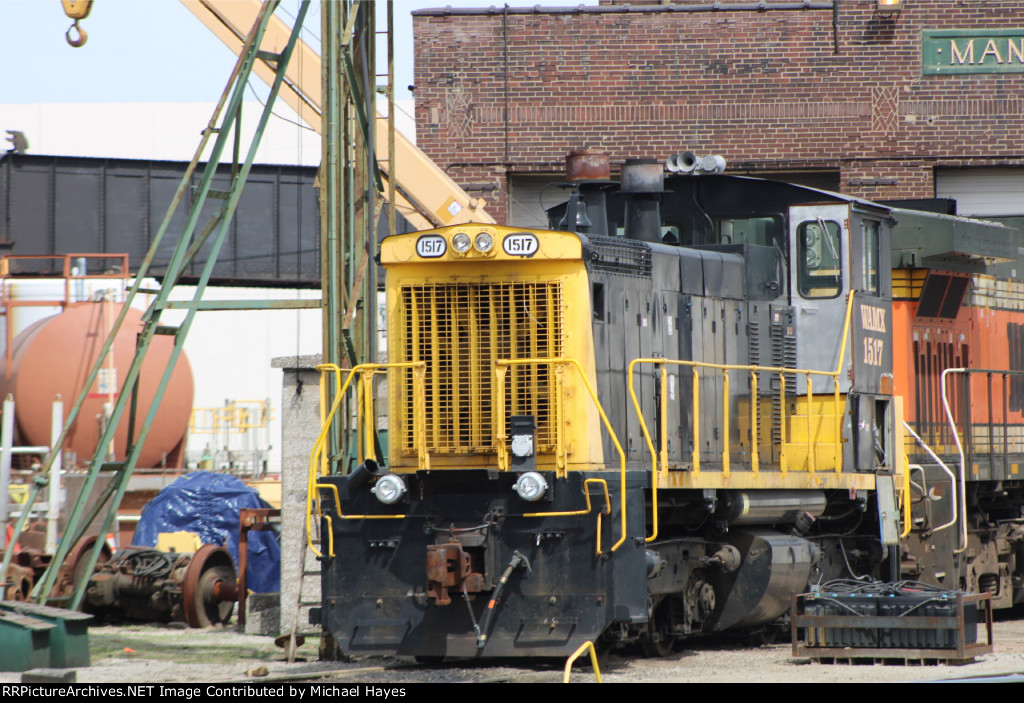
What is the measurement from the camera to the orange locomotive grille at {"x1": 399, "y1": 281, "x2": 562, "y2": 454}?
27.0 feet

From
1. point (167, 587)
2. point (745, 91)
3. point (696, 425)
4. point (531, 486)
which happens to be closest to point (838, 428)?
point (696, 425)

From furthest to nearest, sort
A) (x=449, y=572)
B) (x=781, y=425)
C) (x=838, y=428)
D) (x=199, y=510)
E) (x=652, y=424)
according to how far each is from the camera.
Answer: (x=199, y=510) < (x=781, y=425) < (x=838, y=428) < (x=652, y=424) < (x=449, y=572)

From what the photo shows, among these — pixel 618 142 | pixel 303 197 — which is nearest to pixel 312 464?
pixel 618 142

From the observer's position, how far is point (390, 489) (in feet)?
26.3

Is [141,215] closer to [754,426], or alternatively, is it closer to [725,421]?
[725,421]

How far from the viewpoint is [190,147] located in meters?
36.1

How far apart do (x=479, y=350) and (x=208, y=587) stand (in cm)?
462

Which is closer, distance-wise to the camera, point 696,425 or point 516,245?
point 516,245

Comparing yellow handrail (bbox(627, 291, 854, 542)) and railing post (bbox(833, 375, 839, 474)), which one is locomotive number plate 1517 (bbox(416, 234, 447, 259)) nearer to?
yellow handrail (bbox(627, 291, 854, 542))

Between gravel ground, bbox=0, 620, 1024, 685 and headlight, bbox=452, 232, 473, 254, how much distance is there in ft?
8.56

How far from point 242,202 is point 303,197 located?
1.35m
